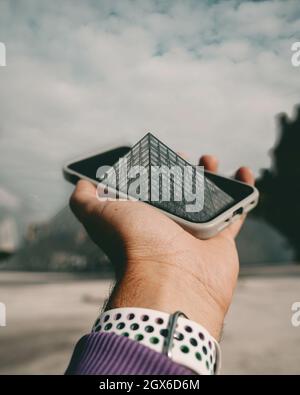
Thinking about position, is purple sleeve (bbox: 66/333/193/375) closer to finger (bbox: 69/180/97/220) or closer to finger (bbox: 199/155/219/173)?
finger (bbox: 69/180/97/220)

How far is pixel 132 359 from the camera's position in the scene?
3.05 ft

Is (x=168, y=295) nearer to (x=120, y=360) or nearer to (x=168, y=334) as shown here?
(x=168, y=334)

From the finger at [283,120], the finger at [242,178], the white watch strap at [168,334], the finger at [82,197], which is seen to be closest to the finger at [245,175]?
the finger at [242,178]

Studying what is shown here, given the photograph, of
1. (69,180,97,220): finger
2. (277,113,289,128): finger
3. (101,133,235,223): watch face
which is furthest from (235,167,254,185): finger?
(277,113,289,128): finger

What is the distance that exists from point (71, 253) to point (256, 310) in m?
6.66

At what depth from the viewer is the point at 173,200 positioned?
1794mm

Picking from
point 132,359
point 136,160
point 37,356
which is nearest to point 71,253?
point 37,356

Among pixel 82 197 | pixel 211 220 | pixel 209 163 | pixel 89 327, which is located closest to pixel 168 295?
pixel 211 220

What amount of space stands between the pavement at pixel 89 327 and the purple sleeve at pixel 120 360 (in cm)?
64

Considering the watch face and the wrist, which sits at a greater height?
the watch face

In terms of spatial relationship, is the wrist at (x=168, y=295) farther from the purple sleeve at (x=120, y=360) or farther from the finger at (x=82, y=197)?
the finger at (x=82, y=197)

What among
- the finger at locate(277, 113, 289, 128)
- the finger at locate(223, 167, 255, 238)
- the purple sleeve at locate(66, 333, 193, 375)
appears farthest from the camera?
the finger at locate(277, 113, 289, 128)

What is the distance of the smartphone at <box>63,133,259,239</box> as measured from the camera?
1.75 m

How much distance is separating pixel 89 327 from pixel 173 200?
2854 mm
